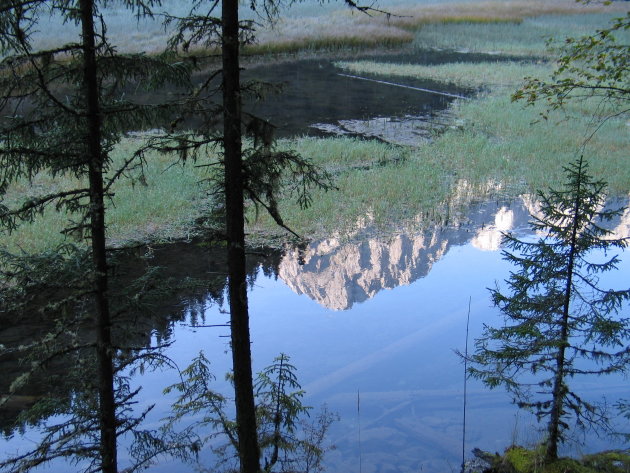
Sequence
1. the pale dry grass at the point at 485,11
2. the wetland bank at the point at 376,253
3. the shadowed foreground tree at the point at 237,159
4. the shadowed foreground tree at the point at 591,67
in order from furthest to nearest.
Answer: the pale dry grass at the point at 485,11, the wetland bank at the point at 376,253, the shadowed foreground tree at the point at 591,67, the shadowed foreground tree at the point at 237,159

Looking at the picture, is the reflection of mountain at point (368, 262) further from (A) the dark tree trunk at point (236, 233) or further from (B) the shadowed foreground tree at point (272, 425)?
(A) the dark tree trunk at point (236, 233)

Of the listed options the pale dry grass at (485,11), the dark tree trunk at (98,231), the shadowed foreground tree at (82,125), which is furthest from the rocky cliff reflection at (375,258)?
the pale dry grass at (485,11)

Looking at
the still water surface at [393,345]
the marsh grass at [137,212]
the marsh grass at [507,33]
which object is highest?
the marsh grass at [507,33]

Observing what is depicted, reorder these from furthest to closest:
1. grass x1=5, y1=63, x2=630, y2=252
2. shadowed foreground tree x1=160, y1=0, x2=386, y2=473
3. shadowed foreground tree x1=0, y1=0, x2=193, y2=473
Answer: grass x1=5, y1=63, x2=630, y2=252 → shadowed foreground tree x1=160, y1=0, x2=386, y2=473 → shadowed foreground tree x1=0, y1=0, x2=193, y2=473

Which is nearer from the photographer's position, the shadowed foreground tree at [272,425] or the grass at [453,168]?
the shadowed foreground tree at [272,425]

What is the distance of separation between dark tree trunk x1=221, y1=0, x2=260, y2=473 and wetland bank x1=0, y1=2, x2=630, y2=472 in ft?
0.85

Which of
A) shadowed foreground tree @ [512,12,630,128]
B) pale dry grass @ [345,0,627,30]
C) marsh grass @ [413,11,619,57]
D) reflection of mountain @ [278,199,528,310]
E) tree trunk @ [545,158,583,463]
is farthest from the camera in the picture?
pale dry grass @ [345,0,627,30]

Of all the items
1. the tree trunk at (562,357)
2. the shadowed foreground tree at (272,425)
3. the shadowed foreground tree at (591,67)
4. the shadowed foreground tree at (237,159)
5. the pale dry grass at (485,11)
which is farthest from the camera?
the pale dry grass at (485,11)

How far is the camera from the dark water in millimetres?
9758

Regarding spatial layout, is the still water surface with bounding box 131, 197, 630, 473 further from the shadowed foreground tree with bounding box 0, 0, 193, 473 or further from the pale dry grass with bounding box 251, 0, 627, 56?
the pale dry grass with bounding box 251, 0, 627, 56


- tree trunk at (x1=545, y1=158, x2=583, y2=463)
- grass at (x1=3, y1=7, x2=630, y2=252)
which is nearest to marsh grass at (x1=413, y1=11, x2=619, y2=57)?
grass at (x1=3, y1=7, x2=630, y2=252)

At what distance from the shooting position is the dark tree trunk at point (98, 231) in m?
6.04

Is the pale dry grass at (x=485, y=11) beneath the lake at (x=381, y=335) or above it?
above

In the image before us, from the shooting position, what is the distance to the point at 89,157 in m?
6.08
